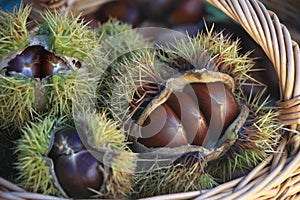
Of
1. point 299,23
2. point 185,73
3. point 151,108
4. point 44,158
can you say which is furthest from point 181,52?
point 299,23

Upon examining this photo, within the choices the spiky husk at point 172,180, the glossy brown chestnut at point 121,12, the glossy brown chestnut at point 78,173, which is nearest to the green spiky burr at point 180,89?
the spiky husk at point 172,180

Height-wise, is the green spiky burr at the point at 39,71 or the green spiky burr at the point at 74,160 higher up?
the green spiky burr at the point at 39,71

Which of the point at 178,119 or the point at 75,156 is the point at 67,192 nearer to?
the point at 75,156

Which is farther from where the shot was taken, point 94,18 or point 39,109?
point 94,18

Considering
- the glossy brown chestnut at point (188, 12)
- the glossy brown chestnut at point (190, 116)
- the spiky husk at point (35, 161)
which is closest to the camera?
the spiky husk at point (35, 161)

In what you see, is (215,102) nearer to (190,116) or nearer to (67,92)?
(190,116)

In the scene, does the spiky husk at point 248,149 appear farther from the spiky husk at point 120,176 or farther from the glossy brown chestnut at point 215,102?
the spiky husk at point 120,176
